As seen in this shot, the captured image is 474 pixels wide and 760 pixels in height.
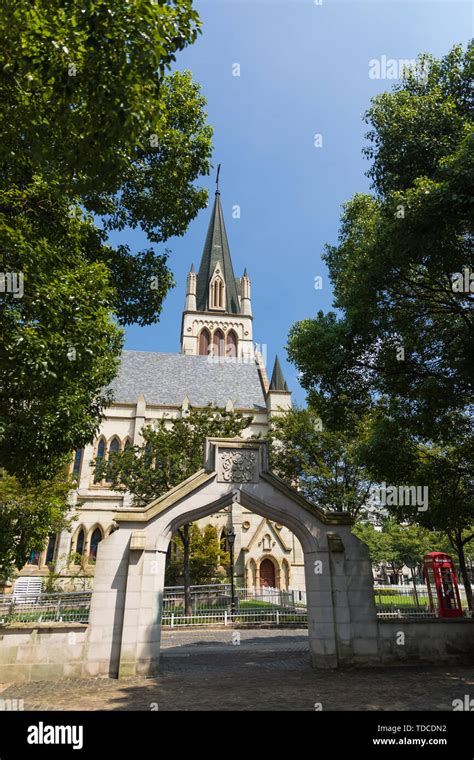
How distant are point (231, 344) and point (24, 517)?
48.9 metres

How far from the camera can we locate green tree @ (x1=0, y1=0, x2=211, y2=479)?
5359 mm

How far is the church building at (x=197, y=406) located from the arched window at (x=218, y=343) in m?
0.15

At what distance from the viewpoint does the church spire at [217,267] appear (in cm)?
6869

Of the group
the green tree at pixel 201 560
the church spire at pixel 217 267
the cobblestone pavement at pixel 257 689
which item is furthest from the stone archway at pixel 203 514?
the church spire at pixel 217 267

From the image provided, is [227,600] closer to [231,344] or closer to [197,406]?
[197,406]

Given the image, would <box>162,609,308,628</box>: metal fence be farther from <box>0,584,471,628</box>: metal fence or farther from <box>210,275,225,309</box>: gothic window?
<box>210,275,225,309</box>: gothic window

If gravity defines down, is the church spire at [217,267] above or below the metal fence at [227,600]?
above

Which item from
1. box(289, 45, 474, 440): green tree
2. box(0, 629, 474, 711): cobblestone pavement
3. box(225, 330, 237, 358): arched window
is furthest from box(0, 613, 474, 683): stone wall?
box(225, 330, 237, 358): arched window

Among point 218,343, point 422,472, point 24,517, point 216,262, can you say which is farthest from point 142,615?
point 216,262

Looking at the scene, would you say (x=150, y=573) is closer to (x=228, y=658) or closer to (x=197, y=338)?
(x=228, y=658)

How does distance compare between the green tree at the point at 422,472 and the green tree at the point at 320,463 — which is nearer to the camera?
the green tree at the point at 422,472

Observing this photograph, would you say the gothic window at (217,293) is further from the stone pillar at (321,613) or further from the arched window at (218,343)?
the stone pillar at (321,613)

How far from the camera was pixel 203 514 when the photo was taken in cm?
996
